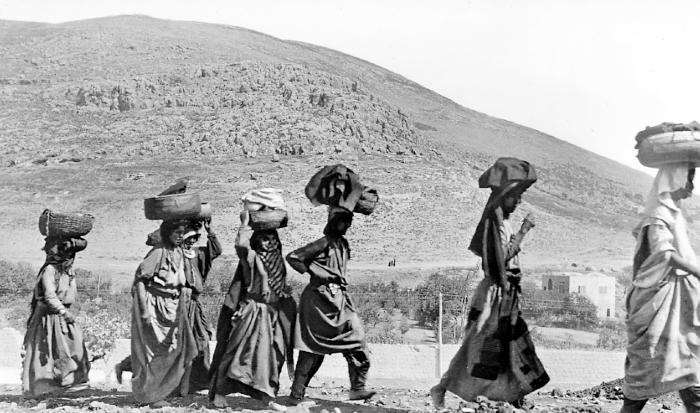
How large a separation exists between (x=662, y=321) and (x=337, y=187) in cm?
317

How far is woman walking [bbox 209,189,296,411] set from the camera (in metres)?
8.98

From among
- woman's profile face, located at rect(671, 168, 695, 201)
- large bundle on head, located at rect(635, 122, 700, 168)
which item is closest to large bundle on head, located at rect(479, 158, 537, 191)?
large bundle on head, located at rect(635, 122, 700, 168)

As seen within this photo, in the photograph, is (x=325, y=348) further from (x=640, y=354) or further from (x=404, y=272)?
(x=404, y=272)

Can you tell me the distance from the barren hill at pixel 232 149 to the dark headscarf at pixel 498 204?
34.4 meters

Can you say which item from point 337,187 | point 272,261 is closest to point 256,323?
point 272,261

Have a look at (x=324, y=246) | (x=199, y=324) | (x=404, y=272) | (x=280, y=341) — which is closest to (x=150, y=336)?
(x=199, y=324)

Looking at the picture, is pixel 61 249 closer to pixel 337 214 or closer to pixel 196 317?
pixel 196 317

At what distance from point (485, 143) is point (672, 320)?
85.2m

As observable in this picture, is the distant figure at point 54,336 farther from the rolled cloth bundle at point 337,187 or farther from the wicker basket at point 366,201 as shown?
the wicker basket at point 366,201

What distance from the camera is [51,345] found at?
1009 cm

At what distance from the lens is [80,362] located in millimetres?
10227

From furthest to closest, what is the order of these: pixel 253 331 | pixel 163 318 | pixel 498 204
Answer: pixel 163 318 → pixel 253 331 → pixel 498 204

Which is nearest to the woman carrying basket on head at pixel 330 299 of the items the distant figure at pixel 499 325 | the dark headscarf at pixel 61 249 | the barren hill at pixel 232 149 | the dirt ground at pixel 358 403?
the dirt ground at pixel 358 403

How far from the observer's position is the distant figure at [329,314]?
891 cm
